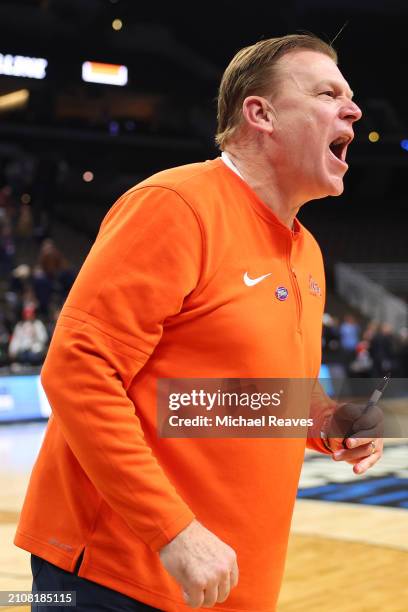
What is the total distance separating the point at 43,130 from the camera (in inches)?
1011

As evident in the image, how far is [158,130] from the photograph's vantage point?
27.7 meters

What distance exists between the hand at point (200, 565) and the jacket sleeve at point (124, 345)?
0.02 metres

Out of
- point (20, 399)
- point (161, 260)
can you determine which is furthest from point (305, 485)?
point (161, 260)

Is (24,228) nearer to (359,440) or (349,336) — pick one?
(349,336)

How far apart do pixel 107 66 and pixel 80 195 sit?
383cm

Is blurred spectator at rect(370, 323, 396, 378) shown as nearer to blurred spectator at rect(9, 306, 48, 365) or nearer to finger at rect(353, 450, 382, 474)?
blurred spectator at rect(9, 306, 48, 365)

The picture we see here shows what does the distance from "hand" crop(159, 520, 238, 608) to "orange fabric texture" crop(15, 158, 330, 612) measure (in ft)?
0.08

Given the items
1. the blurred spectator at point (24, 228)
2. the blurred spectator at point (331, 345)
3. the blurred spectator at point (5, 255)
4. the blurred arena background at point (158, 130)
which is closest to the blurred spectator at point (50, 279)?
the blurred arena background at point (158, 130)

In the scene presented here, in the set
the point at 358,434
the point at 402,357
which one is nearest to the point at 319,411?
Result: the point at 358,434

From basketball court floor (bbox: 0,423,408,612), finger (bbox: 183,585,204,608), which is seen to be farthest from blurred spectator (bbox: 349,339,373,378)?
finger (bbox: 183,585,204,608)

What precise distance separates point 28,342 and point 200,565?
1101 centimetres

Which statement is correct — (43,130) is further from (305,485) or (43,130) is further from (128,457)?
(128,457)

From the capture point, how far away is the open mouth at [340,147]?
1.86 meters

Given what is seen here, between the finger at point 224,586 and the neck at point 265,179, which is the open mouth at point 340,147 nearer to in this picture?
the neck at point 265,179
